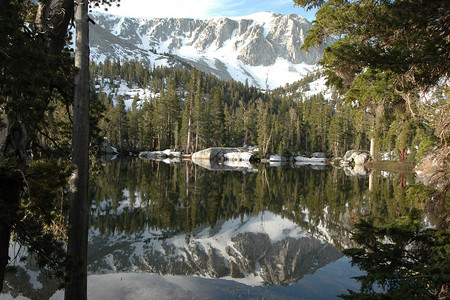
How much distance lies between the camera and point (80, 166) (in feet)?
13.4

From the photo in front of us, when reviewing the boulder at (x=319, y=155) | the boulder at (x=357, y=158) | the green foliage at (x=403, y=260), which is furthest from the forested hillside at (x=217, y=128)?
the green foliage at (x=403, y=260)

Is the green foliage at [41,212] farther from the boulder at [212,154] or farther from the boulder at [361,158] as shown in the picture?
the boulder at [361,158]

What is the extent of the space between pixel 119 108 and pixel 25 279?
60017 millimetres

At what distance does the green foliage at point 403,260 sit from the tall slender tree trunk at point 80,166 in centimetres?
360

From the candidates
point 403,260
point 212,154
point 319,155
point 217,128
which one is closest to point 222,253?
point 403,260

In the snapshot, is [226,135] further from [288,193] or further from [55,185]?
[55,185]

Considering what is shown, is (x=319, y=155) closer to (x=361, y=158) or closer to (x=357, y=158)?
(x=357, y=158)

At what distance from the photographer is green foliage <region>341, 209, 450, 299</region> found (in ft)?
8.28

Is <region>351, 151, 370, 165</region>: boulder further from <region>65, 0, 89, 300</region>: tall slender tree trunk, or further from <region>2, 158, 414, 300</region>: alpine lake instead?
<region>65, 0, 89, 300</region>: tall slender tree trunk

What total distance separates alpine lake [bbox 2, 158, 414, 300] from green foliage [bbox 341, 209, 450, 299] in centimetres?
132

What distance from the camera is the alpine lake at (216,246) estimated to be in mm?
5734

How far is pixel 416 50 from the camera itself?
14.2 ft

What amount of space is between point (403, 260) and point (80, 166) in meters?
4.63

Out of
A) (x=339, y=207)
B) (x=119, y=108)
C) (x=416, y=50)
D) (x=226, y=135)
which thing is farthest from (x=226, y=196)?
(x=119, y=108)
